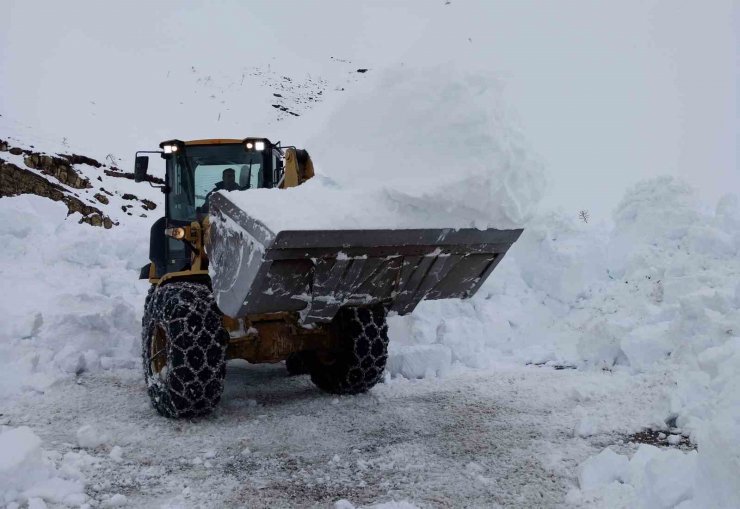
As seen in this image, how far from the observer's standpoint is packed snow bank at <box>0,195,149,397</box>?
16.4 feet

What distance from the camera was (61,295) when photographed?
5941 mm

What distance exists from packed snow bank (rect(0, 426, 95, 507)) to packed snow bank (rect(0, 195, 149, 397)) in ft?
6.03

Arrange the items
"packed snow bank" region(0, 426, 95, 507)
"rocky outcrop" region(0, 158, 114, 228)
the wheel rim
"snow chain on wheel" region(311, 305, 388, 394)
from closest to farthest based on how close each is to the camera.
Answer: "packed snow bank" region(0, 426, 95, 507) < the wheel rim < "snow chain on wheel" region(311, 305, 388, 394) < "rocky outcrop" region(0, 158, 114, 228)

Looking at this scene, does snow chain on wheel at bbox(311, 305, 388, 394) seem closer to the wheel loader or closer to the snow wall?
the wheel loader

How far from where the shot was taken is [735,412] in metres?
2.19

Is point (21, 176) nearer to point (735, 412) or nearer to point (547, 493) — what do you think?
point (547, 493)

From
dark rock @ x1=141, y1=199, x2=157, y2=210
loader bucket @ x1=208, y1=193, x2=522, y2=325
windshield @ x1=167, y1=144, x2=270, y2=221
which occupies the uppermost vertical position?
windshield @ x1=167, y1=144, x2=270, y2=221

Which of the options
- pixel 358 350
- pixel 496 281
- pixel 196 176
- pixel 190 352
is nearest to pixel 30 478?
pixel 190 352

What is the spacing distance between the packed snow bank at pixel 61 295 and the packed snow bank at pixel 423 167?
251cm

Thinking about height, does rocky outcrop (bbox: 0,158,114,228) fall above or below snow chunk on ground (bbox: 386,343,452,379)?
above

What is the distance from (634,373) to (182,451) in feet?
11.6

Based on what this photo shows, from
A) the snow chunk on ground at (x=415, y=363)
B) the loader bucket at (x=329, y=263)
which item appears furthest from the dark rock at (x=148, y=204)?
the loader bucket at (x=329, y=263)

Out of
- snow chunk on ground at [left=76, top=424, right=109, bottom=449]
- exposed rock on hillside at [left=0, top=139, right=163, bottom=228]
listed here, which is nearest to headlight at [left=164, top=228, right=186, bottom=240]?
snow chunk on ground at [left=76, top=424, right=109, bottom=449]

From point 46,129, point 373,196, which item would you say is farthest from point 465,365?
point 46,129
